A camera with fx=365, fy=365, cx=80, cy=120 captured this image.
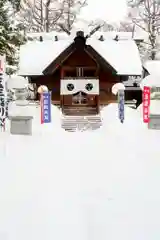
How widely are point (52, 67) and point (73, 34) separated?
216 centimetres

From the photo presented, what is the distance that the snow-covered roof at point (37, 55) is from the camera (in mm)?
19484

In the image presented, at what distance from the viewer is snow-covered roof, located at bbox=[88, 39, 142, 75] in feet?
63.0

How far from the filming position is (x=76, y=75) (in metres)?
19.2

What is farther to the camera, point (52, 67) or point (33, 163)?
point (52, 67)

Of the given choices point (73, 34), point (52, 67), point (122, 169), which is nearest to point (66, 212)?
point (122, 169)

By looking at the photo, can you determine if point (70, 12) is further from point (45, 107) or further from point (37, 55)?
point (45, 107)

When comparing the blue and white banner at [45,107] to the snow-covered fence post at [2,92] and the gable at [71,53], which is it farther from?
the snow-covered fence post at [2,92]

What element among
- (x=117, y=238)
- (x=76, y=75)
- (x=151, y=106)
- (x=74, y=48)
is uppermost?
(x=74, y=48)

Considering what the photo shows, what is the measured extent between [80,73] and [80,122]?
3.25 m

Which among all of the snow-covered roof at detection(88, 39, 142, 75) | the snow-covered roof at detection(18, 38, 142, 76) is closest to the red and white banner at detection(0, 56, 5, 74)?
the snow-covered roof at detection(18, 38, 142, 76)

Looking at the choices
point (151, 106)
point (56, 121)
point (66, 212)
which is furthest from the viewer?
point (56, 121)

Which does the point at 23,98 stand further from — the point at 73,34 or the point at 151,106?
the point at 73,34

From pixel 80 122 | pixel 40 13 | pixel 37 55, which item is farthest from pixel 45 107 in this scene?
pixel 40 13

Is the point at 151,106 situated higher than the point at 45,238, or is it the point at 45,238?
the point at 151,106
